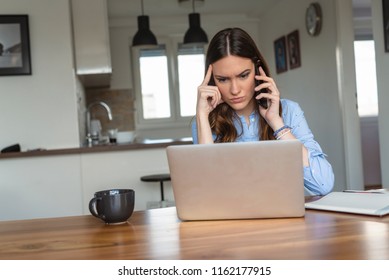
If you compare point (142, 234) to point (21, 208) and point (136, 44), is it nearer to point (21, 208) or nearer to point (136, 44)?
point (21, 208)

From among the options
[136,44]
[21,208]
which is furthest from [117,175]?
[136,44]

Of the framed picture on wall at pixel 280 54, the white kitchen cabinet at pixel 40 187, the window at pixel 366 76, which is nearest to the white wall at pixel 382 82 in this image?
the white kitchen cabinet at pixel 40 187

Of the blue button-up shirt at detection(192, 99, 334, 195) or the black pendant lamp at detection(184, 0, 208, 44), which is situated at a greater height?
the black pendant lamp at detection(184, 0, 208, 44)

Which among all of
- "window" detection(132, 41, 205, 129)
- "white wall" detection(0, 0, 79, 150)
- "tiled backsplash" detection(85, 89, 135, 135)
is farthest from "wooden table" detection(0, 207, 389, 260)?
"window" detection(132, 41, 205, 129)

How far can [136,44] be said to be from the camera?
16.9 feet

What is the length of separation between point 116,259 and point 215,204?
35 cm

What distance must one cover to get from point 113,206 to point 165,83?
20.5 feet

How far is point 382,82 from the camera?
3.90m

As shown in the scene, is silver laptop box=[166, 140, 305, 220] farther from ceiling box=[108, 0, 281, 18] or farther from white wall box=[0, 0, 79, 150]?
ceiling box=[108, 0, 281, 18]

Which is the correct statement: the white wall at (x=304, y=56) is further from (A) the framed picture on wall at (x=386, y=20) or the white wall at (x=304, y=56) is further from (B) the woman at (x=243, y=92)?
(B) the woman at (x=243, y=92)

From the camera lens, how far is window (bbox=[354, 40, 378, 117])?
23.1ft

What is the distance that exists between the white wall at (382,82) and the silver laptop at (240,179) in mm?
2972

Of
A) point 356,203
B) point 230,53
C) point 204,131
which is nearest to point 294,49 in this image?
point 230,53

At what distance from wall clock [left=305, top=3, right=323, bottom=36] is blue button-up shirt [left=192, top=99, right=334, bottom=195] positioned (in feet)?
11.2
